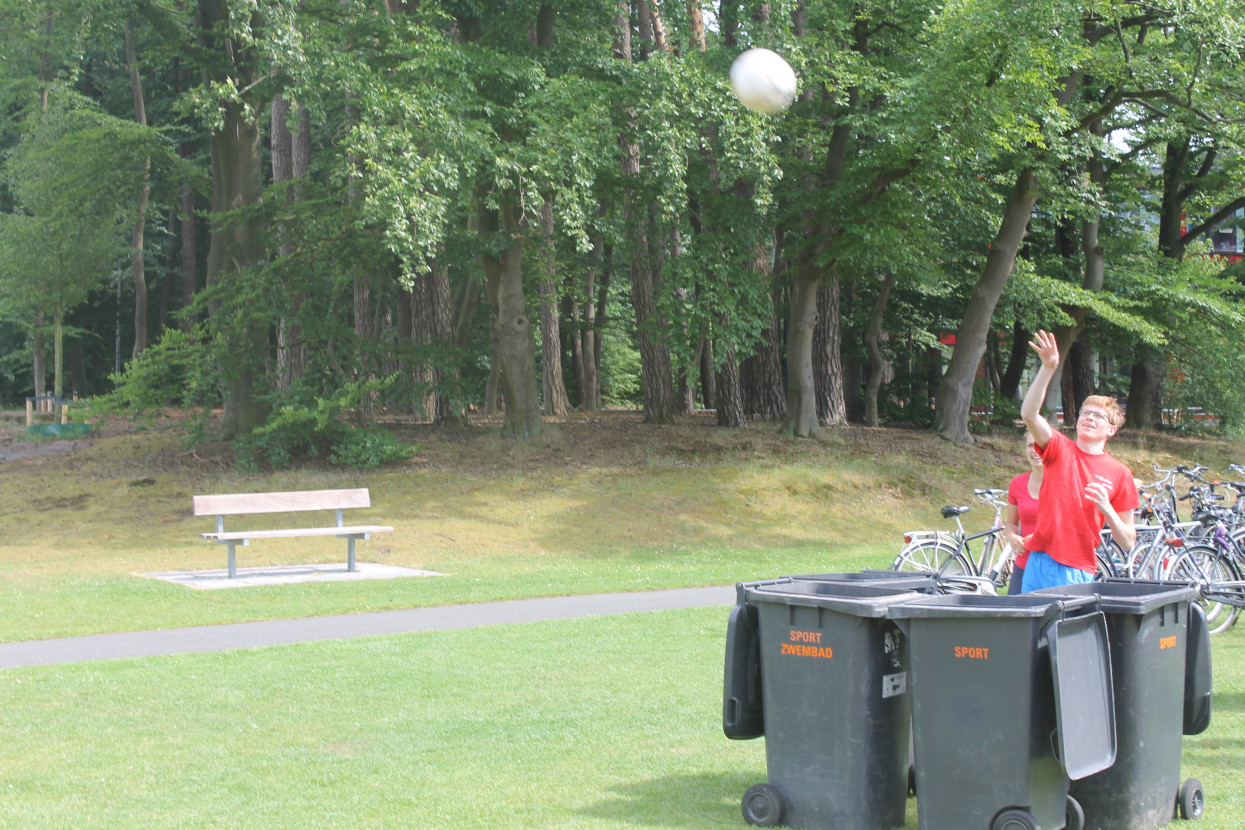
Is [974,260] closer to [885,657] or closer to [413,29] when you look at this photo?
[413,29]

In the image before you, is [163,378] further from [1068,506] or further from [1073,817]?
[1073,817]

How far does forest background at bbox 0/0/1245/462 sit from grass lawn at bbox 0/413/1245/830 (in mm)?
2537

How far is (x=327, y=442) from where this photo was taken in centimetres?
2305

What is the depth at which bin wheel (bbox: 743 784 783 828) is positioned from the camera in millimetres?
5016

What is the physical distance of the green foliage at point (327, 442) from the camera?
21.6m

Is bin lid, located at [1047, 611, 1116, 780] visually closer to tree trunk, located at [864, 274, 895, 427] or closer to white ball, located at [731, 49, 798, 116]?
white ball, located at [731, 49, 798, 116]

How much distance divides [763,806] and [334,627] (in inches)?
267

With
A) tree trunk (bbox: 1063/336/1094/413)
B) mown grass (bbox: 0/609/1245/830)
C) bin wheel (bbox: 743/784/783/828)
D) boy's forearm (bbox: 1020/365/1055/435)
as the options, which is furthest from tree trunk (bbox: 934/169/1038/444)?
bin wheel (bbox: 743/784/783/828)

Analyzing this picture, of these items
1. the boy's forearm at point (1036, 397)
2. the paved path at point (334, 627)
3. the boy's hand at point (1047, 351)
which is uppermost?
the boy's hand at point (1047, 351)

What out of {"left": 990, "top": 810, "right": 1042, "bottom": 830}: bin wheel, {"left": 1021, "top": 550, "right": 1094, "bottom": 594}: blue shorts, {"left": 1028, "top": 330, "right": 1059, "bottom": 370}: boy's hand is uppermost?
{"left": 1028, "top": 330, "right": 1059, "bottom": 370}: boy's hand

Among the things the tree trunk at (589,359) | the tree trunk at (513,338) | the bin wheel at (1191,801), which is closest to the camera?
the bin wheel at (1191,801)

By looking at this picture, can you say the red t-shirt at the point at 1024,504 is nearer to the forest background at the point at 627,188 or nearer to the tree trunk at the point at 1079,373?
the forest background at the point at 627,188

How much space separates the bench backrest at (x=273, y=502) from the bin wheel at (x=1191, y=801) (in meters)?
12.3

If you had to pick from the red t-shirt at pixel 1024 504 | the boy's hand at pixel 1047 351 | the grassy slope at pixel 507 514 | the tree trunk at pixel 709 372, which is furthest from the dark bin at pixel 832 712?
the tree trunk at pixel 709 372
